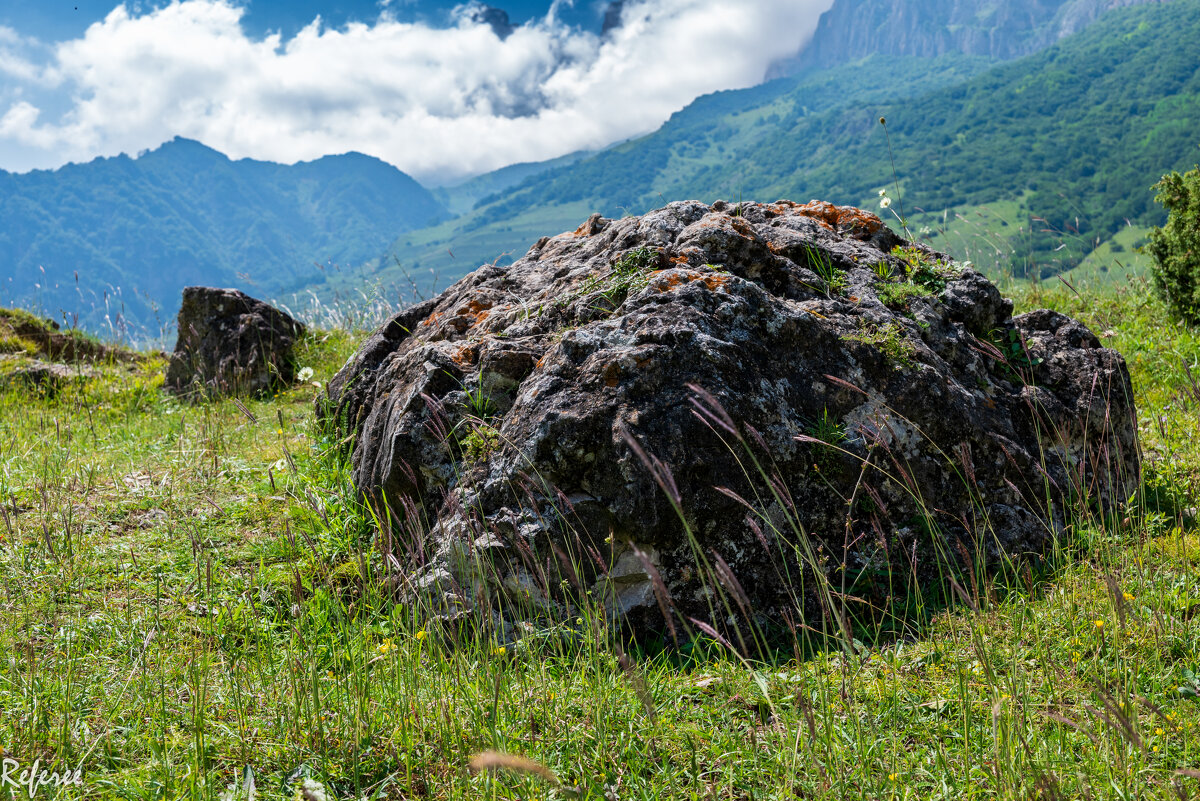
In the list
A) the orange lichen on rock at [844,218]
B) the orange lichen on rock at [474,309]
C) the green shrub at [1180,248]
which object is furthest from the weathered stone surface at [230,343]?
the green shrub at [1180,248]

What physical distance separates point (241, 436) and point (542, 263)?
3.92m

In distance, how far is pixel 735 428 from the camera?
2910 mm

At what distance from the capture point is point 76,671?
3.09 metres

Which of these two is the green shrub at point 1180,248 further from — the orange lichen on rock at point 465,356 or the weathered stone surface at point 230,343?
the weathered stone surface at point 230,343

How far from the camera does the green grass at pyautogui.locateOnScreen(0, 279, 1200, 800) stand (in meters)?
2.31

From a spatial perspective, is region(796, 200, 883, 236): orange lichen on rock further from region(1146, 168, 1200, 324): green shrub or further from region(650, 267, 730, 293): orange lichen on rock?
region(1146, 168, 1200, 324): green shrub

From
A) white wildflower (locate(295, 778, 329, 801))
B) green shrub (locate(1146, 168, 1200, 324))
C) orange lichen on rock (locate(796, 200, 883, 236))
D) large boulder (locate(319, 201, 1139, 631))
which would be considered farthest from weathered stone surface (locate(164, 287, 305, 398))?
green shrub (locate(1146, 168, 1200, 324))

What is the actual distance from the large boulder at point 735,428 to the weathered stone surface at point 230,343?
5.46m

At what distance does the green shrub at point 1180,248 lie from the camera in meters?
8.05

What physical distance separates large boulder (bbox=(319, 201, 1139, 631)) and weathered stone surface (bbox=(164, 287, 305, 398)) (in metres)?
5.46

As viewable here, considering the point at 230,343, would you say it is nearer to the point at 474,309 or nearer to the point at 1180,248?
the point at 474,309

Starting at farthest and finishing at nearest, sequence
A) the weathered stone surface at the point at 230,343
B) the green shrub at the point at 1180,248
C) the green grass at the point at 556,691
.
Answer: the weathered stone surface at the point at 230,343 < the green shrub at the point at 1180,248 < the green grass at the point at 556,691

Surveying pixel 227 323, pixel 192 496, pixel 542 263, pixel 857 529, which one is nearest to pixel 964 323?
pixel 857 529

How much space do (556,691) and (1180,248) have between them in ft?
32.1
